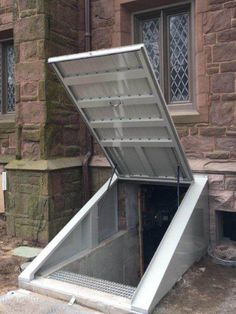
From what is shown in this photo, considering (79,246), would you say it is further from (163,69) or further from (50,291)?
(163,69)

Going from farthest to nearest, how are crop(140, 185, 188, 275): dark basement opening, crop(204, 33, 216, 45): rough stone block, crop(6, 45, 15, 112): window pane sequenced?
crop(6, 45, 15, 112): window pane, crop(140, 185, 188, 275): dark basement opening, crop(204, 33, 216, 45): rough stone block

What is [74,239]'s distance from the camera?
4.49 m

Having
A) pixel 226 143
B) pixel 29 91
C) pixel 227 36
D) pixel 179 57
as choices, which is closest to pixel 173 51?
pixel 179 57

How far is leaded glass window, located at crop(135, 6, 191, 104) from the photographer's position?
5668 mm

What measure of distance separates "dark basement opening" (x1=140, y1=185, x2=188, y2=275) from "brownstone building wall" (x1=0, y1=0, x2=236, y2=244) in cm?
72

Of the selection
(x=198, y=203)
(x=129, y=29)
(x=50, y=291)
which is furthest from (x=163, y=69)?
(x=50, y=291)

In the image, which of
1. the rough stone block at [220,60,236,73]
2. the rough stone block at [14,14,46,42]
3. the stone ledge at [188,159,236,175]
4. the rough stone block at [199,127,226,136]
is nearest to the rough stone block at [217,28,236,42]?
the rough stone block at [220,60,236,73]

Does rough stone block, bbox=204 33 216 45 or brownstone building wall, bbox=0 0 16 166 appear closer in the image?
rough stone block, bbox=204 33 216 45

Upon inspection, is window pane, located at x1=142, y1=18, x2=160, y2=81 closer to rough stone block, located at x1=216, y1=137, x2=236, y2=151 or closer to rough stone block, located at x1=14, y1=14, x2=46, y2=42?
rough stone block, located at x1=216, y1=137, x2=236, y2=151

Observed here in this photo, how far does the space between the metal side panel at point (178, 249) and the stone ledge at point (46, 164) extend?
1.96 meters

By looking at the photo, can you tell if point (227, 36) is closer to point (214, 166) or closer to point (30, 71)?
point (214, 166)

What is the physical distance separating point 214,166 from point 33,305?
2783 mm

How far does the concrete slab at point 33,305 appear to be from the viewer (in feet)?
11.0

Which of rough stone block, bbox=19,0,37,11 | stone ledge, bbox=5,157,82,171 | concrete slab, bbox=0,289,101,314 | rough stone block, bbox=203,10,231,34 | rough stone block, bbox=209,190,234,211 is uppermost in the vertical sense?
rough stone block, bbox=19,0,37,11
